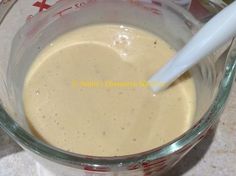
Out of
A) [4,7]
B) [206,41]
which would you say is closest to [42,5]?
[4,7]

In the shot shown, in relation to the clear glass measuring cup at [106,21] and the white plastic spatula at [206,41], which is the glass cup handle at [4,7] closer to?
the clear glass measuring cup at [106,21]

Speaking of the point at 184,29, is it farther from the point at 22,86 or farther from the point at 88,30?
the point at 22,86

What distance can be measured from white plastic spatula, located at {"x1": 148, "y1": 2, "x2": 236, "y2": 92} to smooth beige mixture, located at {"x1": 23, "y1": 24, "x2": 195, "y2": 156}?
0.24 feet

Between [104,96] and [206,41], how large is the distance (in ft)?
0.75

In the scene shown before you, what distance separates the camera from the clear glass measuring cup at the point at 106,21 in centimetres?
59

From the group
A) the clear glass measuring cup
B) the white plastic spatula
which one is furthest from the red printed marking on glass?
the white plastic spatula

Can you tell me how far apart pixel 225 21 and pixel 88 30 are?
366 mm

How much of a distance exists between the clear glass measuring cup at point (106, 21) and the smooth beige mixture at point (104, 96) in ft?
0.08

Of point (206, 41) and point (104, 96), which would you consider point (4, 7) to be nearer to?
point (104, 96)

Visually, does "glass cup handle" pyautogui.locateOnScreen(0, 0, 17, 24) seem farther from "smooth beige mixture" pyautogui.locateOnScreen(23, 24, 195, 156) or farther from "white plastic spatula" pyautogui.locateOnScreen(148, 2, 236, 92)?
"white plastic spatula" pyautogui.locateOnScreen(148, 2, 236, 92)

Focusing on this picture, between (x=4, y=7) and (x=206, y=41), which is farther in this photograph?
(x=4, y=7)

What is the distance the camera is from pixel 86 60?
84 centimetres

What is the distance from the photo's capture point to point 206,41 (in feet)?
2.05

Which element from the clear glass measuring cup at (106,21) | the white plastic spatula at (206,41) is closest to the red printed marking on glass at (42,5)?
the clear glass measuring cup at (106,21)
